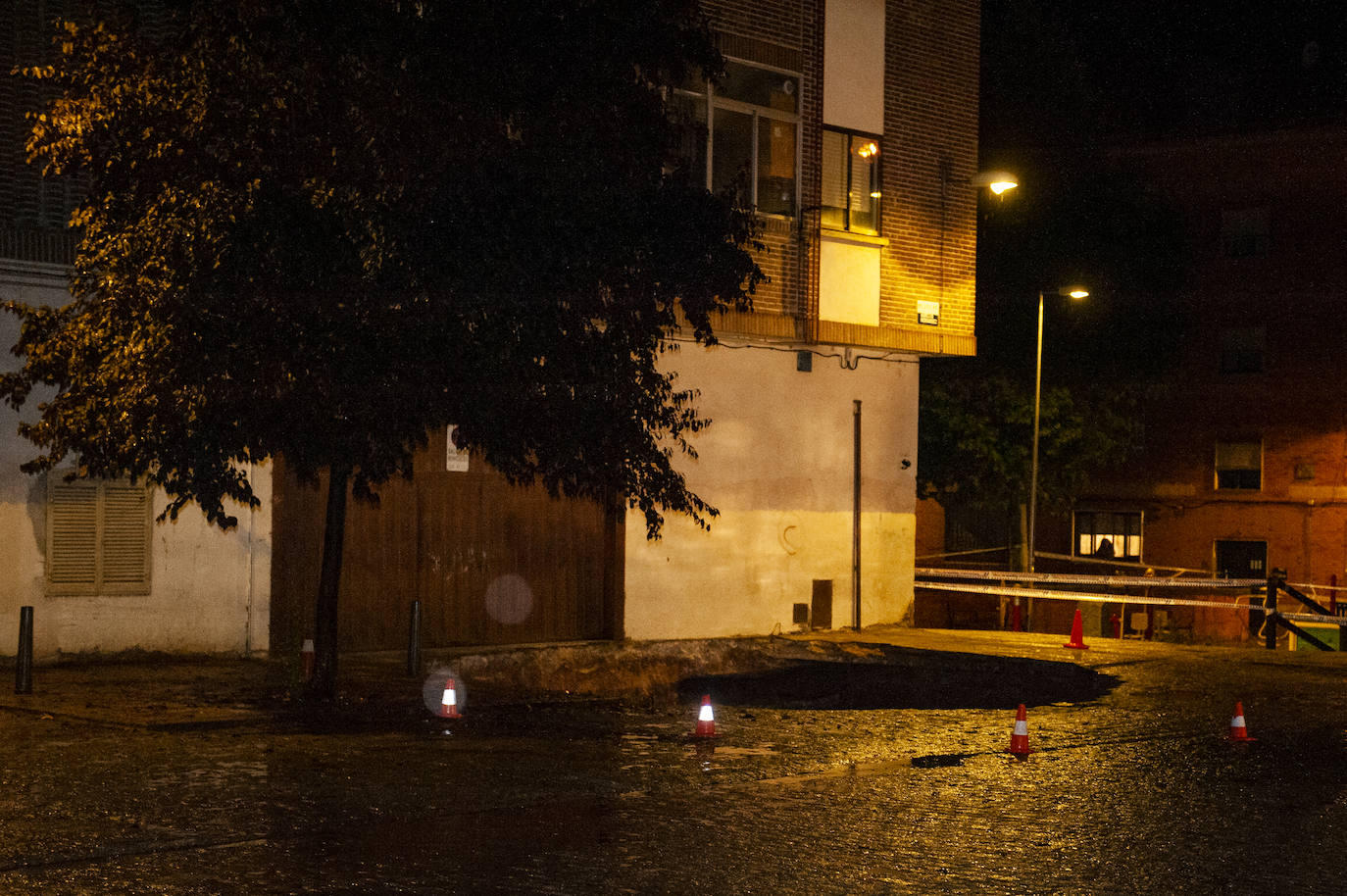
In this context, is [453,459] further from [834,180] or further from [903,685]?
[834,180]

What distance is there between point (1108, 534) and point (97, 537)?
3471 centimetres

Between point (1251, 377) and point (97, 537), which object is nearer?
point (97, 537)

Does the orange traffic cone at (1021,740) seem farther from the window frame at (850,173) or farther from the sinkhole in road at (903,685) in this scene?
the window frame at (850,173)

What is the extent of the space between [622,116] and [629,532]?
8.76 meters

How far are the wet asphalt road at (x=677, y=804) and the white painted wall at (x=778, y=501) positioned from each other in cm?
673

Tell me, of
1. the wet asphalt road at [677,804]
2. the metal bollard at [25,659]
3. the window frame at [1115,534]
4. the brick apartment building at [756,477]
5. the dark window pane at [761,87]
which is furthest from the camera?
the window frame at [1115,534]

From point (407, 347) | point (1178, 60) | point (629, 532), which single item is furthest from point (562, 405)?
point (1178, 60)

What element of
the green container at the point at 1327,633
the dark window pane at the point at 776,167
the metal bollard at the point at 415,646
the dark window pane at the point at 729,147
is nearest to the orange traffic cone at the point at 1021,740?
the metal bollard at the point at 415,646

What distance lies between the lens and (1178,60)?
48812 millimetres

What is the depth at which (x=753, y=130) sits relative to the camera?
2227cm

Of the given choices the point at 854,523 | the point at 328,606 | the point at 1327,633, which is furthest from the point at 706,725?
the point at 1327,633

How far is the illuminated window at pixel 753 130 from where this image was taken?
21.8m

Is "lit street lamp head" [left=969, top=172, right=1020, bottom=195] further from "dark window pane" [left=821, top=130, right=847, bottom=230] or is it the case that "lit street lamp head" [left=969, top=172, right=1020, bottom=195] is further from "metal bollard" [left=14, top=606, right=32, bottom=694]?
"metal bollard" [left=14, top=606, right=32, bottom=694]

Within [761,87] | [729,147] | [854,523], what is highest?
[761,87]
